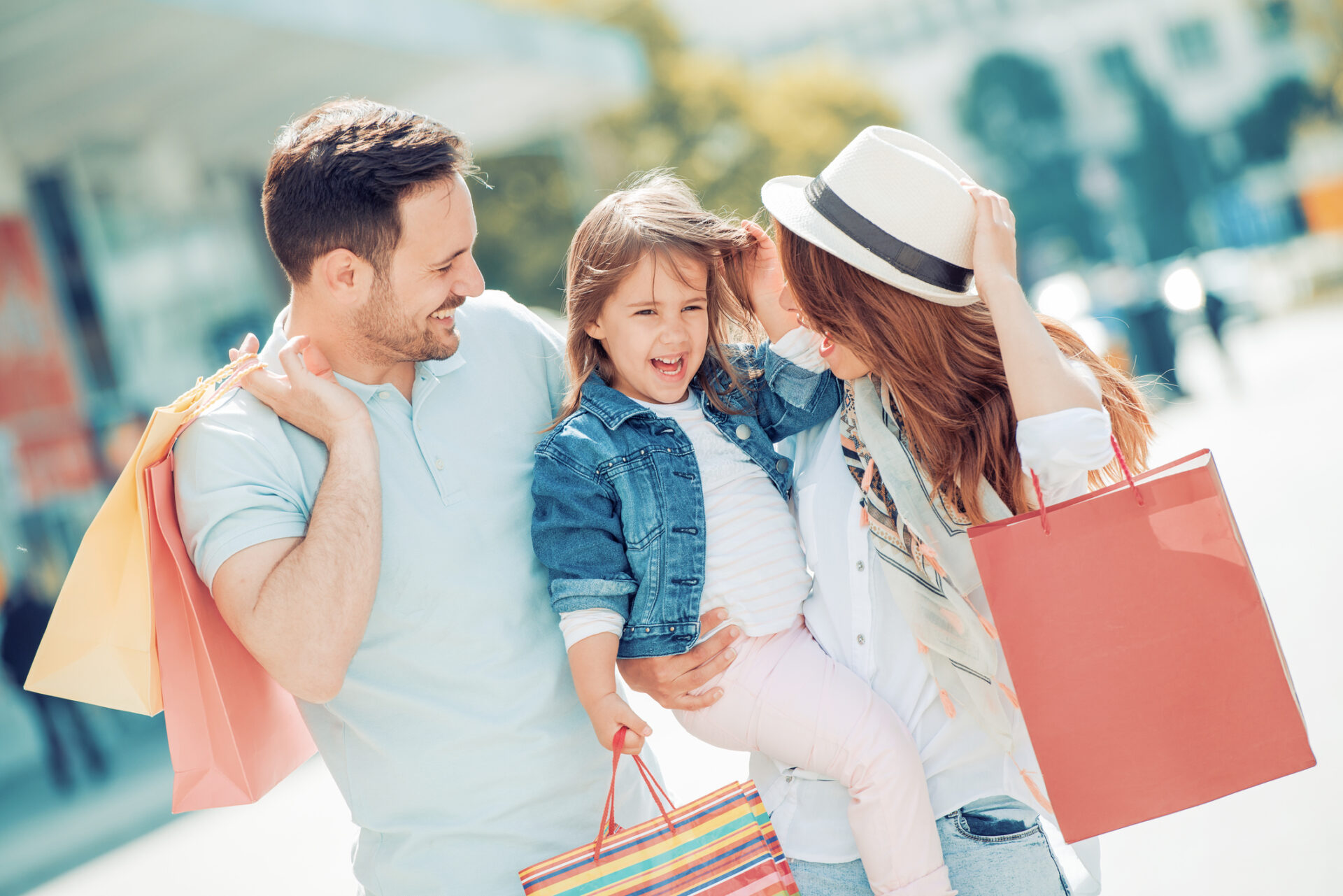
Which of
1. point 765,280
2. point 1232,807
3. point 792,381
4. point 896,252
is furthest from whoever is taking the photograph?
point 1232,807

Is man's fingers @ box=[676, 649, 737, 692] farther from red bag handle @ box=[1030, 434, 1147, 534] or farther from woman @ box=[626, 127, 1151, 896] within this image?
red bag handle @ box=[1030, 434, 1147, 534]

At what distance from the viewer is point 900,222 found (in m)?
1.98

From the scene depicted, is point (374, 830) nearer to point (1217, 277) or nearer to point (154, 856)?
point (154, 856)

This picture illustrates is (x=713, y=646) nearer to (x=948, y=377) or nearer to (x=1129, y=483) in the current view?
(x=948, y=377)

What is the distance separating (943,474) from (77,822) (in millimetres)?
7922

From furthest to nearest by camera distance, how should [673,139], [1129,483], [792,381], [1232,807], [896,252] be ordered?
[673,139], [1232,807], [792,381], [896,252], [1129,483]

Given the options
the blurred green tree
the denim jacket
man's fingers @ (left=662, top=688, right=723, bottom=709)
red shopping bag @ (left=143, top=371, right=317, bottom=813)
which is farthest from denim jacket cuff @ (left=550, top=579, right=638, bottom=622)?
the blurred green tree

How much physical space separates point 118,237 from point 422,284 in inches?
433

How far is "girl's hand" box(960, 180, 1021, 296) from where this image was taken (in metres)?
1.88

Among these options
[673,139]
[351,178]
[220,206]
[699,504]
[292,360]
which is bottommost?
[699,504]

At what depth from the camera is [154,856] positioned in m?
6.20

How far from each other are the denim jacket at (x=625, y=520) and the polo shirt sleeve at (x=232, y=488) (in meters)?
0.48

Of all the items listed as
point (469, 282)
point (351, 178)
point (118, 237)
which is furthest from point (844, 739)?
point (118, 237)

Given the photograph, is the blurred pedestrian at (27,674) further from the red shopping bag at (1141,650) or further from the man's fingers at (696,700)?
the red shopping bag at (1141,650)
